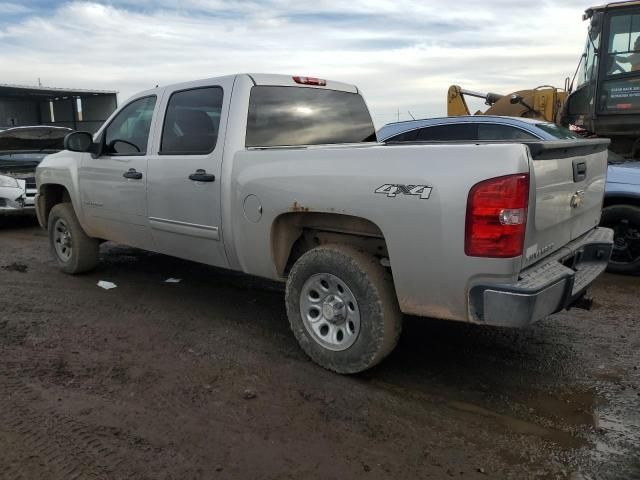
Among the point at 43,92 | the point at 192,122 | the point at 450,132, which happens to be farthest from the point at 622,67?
the point at 43,92

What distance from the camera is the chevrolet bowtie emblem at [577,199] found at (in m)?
3.43

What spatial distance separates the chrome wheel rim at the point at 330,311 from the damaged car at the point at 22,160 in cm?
677

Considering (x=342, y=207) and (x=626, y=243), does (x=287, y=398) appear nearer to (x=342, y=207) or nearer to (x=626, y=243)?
(x=342, y=207)

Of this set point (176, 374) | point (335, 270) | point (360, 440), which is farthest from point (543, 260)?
point (176, 374)

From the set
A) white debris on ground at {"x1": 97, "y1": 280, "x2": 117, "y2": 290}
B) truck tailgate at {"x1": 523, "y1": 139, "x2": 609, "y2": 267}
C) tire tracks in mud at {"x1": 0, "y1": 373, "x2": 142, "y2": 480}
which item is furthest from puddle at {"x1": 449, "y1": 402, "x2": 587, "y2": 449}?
white debris on ground at {"x1": 97, "y1": 280, "x2": 117, "y2": 290}

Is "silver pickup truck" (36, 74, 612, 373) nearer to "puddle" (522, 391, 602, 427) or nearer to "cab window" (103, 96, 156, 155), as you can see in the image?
"cab window" (103, 96, 156, 155)

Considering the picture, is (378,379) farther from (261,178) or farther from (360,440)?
(261,178)

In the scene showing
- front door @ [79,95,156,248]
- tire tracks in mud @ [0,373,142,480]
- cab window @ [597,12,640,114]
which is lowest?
tire tracks in mud @ [0,373,142,480]

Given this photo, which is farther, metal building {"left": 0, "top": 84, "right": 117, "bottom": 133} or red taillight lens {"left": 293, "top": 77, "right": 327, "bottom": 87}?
metal building {"left": 0, "top": 84, "right": 117, "bottom": 133}

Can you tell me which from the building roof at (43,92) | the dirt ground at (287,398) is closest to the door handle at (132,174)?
the dirt ground at (287,398)

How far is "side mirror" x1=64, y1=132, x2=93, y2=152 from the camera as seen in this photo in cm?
523

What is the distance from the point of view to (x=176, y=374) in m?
3.65

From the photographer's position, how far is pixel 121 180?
5004 millimetres

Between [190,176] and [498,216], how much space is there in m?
2.41
